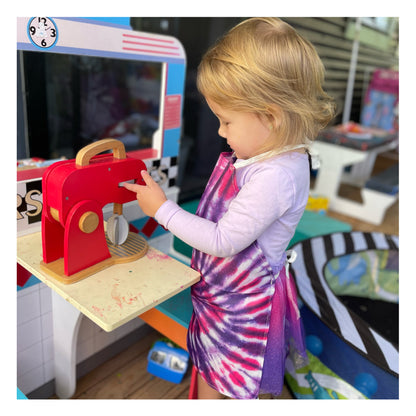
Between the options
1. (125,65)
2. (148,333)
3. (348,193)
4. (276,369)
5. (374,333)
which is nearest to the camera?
(276,369)

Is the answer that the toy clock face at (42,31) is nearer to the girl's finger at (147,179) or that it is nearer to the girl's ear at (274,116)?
the girl's finger at (147,179)

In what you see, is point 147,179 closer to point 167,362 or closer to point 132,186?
point 132,186

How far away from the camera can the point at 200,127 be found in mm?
2707

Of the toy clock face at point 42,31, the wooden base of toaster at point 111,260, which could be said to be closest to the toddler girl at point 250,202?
the wooden base of toaster at point 111,260

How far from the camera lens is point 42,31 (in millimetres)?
978

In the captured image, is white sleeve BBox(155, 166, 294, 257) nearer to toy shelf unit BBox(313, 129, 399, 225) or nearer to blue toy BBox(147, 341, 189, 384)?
blue toy BBox(147, 341, 189, 384)

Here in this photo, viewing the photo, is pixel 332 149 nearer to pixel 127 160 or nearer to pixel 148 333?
pixel 148 333

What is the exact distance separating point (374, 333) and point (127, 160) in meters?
1.07

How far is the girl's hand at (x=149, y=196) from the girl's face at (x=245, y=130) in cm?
21

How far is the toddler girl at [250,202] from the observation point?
0.80 m

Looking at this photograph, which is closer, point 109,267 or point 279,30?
point 279,30

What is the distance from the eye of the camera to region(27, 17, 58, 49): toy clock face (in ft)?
3.17

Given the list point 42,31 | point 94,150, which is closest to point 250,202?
point 94,150

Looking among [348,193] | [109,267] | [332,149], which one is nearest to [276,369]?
[109,267]
